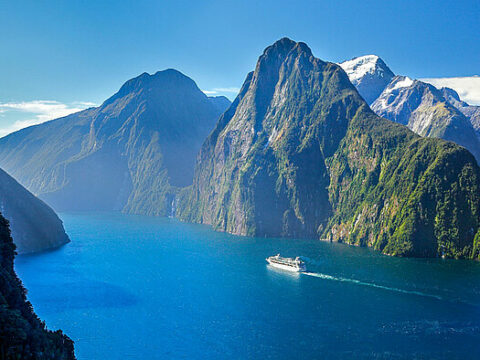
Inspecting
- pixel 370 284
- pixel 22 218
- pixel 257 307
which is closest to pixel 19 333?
pixel 257 307

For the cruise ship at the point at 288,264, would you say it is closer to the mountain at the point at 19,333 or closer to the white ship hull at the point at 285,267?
the white ship hull at the point at 285,267

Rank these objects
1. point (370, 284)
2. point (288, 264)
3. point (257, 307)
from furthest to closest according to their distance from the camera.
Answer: point (288, 264), point (370, 284), point (257, 307)

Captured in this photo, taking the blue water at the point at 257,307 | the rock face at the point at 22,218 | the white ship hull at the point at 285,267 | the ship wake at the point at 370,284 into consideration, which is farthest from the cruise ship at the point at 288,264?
the rock face at the point at 22,218

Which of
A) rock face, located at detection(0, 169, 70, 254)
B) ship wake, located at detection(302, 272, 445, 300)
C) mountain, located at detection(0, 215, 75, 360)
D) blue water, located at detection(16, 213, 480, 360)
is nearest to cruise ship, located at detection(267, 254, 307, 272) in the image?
blue water, located at detection(16, 213, 480, 360)

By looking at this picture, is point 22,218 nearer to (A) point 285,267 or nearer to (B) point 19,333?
(A) point 285,267

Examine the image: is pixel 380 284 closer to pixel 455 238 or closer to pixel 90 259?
pixel 455 238

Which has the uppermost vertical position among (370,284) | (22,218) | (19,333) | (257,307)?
(370,284)
